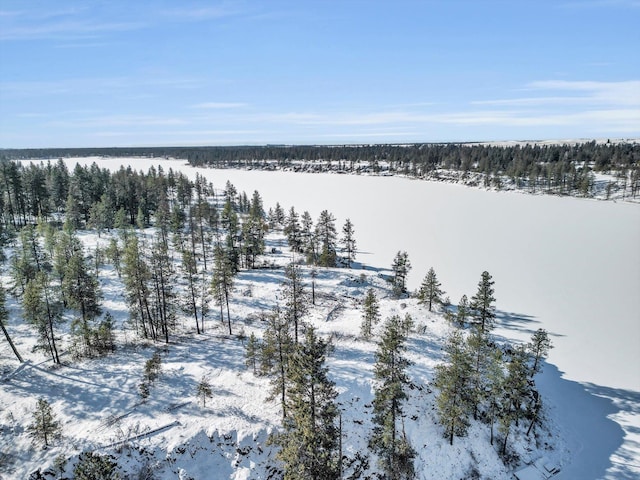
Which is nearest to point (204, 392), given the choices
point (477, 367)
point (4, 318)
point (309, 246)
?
point (4, 318)

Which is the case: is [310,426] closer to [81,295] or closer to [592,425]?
[592,425]

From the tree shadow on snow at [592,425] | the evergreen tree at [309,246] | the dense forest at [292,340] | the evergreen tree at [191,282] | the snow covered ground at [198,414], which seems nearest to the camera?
the dense forest at [292,340]

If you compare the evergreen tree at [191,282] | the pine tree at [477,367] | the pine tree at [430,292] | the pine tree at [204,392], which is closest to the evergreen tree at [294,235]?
the evergreen tree at [191,282]

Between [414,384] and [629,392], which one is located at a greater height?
[414,384]

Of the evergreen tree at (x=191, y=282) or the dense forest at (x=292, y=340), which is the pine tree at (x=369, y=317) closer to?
the dense forest at (x=292, y=340)

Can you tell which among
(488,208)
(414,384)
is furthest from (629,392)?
(488,208)

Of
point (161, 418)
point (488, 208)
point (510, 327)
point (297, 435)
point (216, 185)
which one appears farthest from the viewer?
point (216, 185)

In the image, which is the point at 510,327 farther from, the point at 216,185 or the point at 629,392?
the point at 216,185
